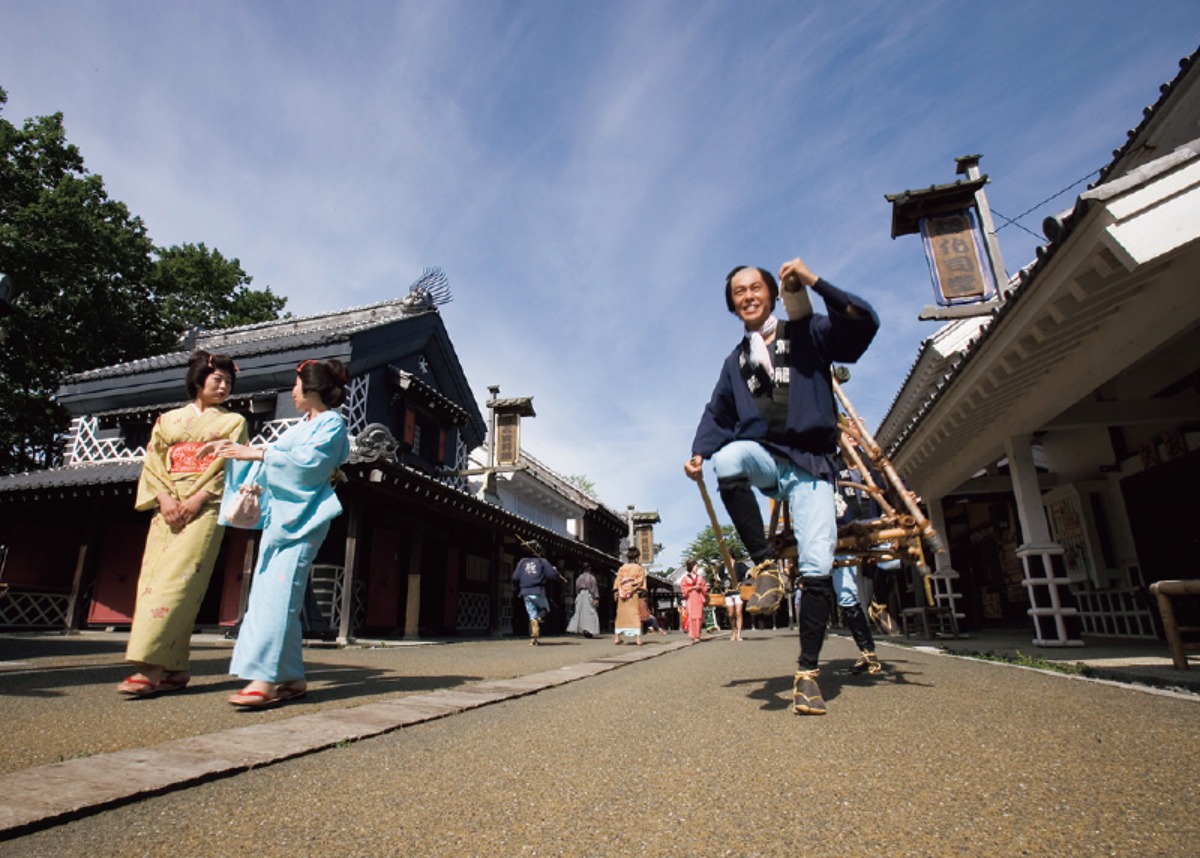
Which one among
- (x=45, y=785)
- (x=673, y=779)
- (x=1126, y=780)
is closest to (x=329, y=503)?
(x=45, y=785)

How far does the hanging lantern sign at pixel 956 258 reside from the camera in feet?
33.8

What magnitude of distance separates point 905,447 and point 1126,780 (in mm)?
7421

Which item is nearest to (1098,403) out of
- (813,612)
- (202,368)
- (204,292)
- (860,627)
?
(860,627)


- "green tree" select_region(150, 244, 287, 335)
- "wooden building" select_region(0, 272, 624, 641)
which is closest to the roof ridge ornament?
"wooden building" select_region(0, 272, 624, 641)

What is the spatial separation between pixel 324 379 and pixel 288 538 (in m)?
0.93

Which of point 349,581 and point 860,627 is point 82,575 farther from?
point 860,627

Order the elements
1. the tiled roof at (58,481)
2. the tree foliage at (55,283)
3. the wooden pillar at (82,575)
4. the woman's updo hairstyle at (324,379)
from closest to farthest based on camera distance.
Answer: the woman's updo hairstyle at (324,379)
the tiled roof at (58,481)
the wooden pillar at (82,575)
the tree foliage at (55,283)

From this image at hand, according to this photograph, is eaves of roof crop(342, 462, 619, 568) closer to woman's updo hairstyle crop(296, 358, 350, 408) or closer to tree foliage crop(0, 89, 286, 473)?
woman's updo hairstyle crop(296, 358, 350, 408)

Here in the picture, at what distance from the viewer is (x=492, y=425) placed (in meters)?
19.5

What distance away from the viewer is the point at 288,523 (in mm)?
3326

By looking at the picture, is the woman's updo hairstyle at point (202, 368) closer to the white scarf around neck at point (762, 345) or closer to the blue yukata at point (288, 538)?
the blue yukata at point (288, 538)

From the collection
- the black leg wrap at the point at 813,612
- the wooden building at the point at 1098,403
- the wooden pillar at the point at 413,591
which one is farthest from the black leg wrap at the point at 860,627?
the wooden pillar at the point at 413,591

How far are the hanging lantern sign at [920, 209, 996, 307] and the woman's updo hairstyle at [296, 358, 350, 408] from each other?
993 centimetres

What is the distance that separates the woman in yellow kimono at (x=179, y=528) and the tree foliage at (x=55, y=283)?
72.3ft
